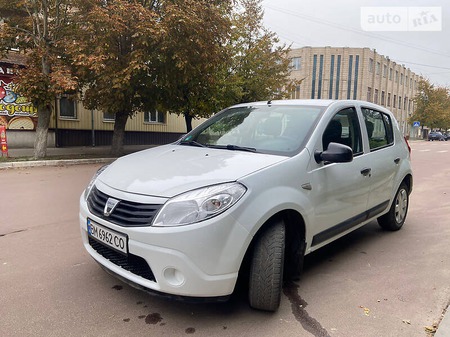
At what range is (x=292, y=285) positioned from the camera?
11.1 ft

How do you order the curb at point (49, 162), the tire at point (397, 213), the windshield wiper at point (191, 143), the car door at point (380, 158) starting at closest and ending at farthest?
1. the windshield wiper at point (191, 143)
2. the car door at point (380, 158)
3. the tire at point (397, 213)
4. the curb at point (49, 162)

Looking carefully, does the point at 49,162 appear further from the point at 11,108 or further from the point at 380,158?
the point at 380,158

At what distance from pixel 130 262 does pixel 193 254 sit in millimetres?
→ 533

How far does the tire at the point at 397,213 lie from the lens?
16.3 feet

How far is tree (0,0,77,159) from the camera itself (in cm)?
1202

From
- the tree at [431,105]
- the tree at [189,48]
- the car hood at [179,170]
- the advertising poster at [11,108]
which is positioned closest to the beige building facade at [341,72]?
the tree at [431,105]

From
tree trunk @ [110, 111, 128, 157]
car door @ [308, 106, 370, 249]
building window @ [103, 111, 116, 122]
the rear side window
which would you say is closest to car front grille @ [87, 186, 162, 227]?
car door @ [308, 106, 370, 249]

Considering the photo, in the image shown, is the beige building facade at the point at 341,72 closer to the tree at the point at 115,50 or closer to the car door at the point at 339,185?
the tree at the point at 115,50

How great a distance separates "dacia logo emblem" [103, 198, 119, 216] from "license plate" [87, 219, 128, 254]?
0.41 ft

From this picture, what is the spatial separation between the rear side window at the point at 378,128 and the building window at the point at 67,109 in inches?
667

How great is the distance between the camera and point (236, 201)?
2500mm

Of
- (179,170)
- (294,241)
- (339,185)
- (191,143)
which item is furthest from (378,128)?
(179,170)

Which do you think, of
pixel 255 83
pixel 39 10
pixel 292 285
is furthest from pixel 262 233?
pixel 255 83

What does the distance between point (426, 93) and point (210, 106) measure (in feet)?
187
